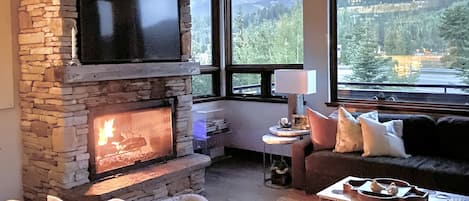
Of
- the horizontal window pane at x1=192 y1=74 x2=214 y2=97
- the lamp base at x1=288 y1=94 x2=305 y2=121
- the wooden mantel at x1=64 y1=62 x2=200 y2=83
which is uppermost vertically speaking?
the wooden mantel at x1=64 y1=62 x2=200 y2=83

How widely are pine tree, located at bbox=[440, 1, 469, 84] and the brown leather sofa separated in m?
0.62

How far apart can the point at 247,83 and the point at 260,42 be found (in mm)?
583

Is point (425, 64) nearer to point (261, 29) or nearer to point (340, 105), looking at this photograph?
point (340, 105)

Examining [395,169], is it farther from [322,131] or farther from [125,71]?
[125,71]

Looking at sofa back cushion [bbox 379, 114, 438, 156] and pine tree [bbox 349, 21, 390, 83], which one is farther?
pine tree [bbox 349, 21, 390, 83]

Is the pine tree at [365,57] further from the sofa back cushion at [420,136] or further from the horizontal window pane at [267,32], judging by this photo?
the sofa back cushion at [420,136]

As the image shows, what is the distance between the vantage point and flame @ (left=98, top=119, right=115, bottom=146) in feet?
14.6

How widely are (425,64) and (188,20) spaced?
8.21 ft

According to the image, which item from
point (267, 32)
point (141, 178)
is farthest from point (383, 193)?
point (267, 32)

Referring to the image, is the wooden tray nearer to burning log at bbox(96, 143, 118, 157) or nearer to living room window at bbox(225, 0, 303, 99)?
burning log at bbox(96, 143, 118, 157)

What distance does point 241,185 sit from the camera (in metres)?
5.28

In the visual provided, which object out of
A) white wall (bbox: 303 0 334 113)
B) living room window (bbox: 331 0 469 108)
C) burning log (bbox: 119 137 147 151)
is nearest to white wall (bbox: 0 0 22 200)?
burning log (bbox: 119 137 147 151)

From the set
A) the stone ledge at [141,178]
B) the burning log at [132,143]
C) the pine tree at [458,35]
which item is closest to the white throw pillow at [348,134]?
the pine tree at [458,35]

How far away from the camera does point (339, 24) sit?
5672 mm
